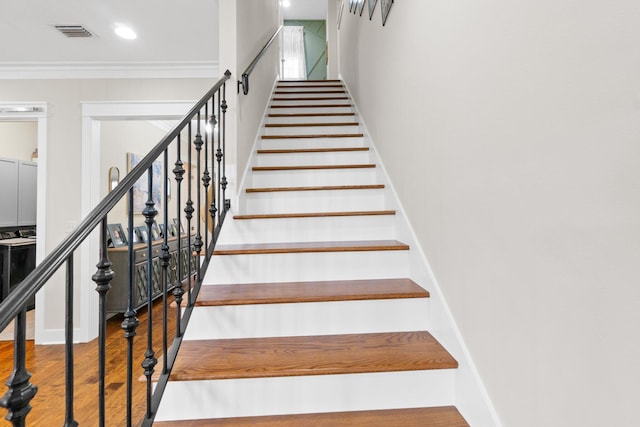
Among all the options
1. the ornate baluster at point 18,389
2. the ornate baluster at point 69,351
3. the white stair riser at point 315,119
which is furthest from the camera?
the white stair riser at point 315,119

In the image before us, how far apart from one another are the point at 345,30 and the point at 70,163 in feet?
12.4

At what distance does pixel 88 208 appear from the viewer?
11.4 ft

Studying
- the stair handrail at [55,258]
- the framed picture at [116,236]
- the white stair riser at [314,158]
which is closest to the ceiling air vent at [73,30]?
the white stair riser at [314,158]

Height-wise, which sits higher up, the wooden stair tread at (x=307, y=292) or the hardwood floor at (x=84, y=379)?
the wooden stair tread at (x=307, y=292)

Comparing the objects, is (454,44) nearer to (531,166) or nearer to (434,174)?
(434,174)

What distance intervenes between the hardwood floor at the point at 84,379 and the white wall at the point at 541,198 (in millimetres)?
1231

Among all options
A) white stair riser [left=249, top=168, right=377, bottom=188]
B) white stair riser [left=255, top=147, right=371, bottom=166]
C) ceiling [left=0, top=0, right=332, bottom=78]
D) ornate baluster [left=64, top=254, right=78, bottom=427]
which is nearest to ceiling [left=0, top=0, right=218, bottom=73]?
ceiling [left=0, top=0, right=332, bottom=78]

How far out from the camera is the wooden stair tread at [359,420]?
3.88 ft

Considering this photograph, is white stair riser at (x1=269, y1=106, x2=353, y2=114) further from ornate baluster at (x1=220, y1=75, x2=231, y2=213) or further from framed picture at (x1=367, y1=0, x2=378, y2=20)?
ornate baluster at (x1=220, y1=75, x2=231, y2=213)

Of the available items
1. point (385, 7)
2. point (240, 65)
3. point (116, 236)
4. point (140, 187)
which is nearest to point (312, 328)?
point (240, 65)

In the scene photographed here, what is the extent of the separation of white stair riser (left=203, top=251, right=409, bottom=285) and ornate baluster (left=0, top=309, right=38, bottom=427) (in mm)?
1115

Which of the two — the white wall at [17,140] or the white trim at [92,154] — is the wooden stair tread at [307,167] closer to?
the white trim at [92,154]

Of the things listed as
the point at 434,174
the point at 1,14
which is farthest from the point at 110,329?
the point at 434,174

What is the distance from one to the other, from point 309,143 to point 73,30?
7.07 ft
